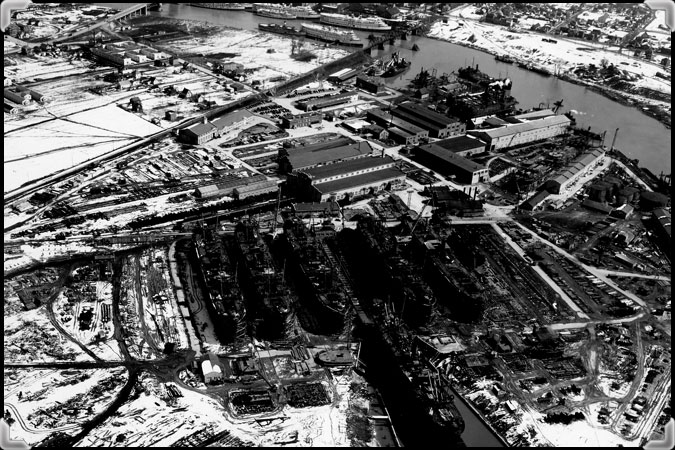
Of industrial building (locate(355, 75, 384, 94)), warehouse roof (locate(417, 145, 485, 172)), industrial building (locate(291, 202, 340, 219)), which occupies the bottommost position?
industrial building (locate(291, 202, 340, 219))

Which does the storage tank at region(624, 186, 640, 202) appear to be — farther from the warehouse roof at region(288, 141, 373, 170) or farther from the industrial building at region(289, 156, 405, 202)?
the warehouse roof at region(288, 141, 373, 170)

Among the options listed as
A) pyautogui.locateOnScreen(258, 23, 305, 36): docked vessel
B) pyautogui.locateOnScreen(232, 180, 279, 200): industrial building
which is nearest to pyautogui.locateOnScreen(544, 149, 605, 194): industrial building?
pyautogui.locateOnScreen(232, 180, 279, 200): industrial building

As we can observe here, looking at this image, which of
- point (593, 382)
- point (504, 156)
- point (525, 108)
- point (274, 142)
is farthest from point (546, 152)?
point (593, 382)

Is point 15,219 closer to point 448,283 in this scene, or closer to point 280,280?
point 280,280

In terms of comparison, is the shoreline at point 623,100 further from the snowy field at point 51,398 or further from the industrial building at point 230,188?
the snowy field at point 51,398

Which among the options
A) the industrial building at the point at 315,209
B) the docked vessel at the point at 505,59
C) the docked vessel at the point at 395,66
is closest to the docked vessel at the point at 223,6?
the docked vessel at the point at 395,66

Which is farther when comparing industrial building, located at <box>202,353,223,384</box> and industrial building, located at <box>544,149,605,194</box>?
industrial building, located at <box>544,149,605,194</box>

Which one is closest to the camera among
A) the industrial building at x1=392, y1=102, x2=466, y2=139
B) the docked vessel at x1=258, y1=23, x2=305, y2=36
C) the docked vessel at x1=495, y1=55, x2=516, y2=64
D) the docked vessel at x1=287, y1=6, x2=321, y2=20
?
the industrial building at x1=392, y1=102, x2=466, y2=139

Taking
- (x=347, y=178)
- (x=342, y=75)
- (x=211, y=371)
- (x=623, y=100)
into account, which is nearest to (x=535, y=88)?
(x=623, y=100)
